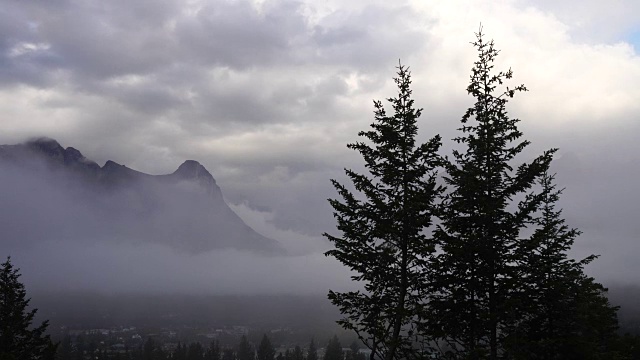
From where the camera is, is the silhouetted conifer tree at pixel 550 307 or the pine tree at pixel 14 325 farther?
the pine tree at pixel 14 325

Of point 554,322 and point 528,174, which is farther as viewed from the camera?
point 554,322

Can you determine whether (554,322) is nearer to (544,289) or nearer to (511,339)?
(544,289)

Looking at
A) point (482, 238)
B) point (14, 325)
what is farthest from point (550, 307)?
point (14, 325)

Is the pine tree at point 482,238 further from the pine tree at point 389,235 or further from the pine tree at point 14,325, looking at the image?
the pine tree at point 14,325

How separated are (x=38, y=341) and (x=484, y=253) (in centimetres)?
3377

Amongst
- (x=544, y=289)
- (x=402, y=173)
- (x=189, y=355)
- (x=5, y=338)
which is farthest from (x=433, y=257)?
(x=189, y=355)

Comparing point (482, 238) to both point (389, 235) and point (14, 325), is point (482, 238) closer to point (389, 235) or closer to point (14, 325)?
point (389, 235)

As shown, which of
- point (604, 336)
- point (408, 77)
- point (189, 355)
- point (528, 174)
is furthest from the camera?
point (189, 355)

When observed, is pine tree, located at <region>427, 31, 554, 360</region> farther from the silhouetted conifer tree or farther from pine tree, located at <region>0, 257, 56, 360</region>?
pine tree, located at <region>0, 257, 56, 360</region>

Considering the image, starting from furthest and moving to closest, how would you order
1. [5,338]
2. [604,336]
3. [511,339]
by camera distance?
[5,338]
[604,336]
[511,339]

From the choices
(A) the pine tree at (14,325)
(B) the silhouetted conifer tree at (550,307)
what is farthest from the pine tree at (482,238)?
(A) the pine tree at (14,325)

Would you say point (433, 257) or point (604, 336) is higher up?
point (433, 257)

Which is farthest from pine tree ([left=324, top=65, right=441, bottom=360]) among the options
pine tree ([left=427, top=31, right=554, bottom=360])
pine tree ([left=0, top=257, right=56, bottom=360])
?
pine tree ([left=0, top=257, right=56, bottom=360])

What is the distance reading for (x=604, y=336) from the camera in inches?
1196
